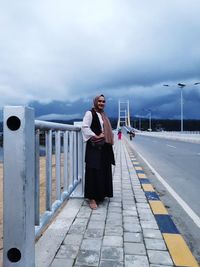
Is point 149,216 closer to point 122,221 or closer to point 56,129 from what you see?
point 122,221

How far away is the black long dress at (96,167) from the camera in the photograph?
4.93 meters

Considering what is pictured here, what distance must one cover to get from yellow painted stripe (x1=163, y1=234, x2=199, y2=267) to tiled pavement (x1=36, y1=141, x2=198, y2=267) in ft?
0.09

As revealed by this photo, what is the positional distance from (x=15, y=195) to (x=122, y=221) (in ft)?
7.74

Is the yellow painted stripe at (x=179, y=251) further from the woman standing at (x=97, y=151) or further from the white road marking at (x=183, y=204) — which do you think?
the woman standing at (x=97, y=151)

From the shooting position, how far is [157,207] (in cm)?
512

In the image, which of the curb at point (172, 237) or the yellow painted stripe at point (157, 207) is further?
the yellow painted stripe at point (157, 207)

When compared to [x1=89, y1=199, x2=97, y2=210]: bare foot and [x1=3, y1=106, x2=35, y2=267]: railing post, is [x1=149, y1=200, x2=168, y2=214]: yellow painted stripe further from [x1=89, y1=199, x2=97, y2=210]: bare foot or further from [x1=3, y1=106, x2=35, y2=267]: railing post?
[x1=3, y1=106, x2=35, y2=267]: railing post

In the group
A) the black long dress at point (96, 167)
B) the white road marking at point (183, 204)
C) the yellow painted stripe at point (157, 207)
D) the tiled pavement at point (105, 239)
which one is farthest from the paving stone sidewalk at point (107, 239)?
the white road marking at point (183, 204)

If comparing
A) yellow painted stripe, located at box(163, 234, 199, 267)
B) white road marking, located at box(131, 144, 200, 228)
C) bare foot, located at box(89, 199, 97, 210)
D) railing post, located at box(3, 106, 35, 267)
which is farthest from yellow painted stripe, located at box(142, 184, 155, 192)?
railing post, located at box(3, 106, 35, 267)

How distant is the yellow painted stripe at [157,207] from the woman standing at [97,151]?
0.81 m

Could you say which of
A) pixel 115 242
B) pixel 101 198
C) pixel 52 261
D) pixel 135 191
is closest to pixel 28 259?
pixel 52 261

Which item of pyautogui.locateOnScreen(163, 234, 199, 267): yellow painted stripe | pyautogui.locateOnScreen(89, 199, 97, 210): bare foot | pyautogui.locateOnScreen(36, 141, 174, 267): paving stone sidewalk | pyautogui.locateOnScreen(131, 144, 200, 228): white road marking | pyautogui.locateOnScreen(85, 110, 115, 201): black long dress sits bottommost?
pyautogui.locateOnScreen(131, 144, 200, 228): white road marking

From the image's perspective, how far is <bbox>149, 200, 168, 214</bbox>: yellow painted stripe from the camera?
15.9 ft

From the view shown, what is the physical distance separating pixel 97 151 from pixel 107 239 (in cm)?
164
